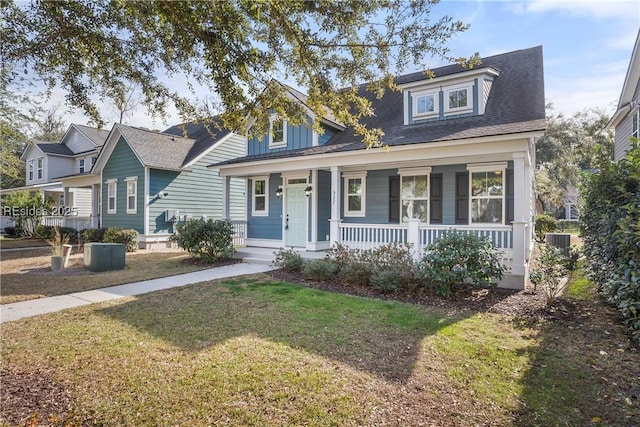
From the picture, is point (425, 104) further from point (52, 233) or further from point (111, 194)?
point (52, 233)

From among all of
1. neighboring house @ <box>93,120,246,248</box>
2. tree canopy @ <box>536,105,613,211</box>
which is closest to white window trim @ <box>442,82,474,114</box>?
neighboring house @ <box>93,120,246,248</box>

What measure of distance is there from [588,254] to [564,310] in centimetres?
166

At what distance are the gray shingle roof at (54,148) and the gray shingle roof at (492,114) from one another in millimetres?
21233

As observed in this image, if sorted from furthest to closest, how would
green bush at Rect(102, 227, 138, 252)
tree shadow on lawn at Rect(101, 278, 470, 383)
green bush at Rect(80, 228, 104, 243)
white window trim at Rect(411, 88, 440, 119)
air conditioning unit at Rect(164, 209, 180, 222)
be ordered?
air conditioning unit at Rect(164, 209, 180, 222)
green bush at Rect(80, 228, 104, 243)
green bush at Rect(102, 227, 138, 252)
white window trim at Rect(411, 88, 440, 119)
tree shadow on lawn at Rect(101, 278, 470, 383)

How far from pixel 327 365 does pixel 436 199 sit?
7.61 metres

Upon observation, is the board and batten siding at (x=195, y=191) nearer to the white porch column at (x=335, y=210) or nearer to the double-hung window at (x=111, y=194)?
the double-hung window at (x=111, y=194)

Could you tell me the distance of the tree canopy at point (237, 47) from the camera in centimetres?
426

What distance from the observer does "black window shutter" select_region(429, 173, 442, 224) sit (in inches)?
400

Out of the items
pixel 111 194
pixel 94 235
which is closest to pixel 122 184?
pixel 111 194

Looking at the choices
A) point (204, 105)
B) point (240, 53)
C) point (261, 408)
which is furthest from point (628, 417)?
point (204, 105)

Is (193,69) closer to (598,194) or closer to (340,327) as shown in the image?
(340,327)

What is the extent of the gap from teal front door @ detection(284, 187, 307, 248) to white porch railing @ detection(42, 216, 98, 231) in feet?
39.3

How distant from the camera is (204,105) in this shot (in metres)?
5.72

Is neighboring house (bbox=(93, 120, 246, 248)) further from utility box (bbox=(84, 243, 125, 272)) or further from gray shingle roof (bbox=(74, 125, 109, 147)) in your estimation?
gray shingle roof (bbox=(74, 125, 109, 147))
